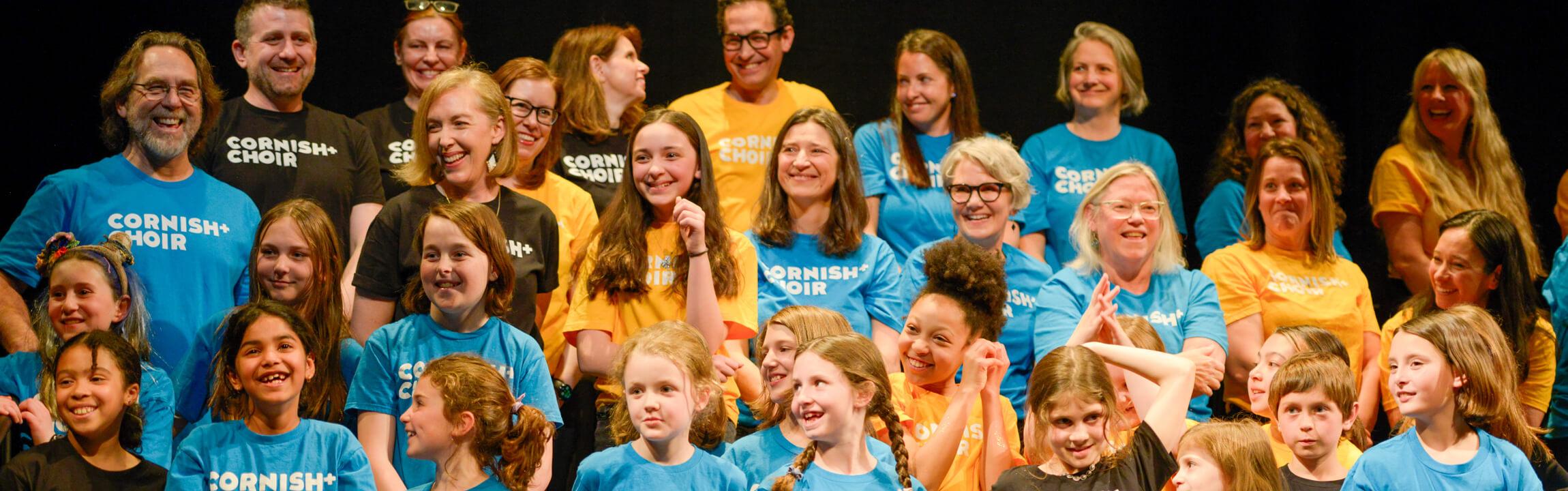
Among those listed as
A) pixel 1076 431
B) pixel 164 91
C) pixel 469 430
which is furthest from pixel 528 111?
pixel 1076 431

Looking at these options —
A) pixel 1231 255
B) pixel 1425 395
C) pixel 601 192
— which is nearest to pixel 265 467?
pixel 601 192

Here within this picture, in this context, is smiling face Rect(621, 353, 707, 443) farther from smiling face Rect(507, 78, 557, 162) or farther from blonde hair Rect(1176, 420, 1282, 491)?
smiling face Rect(507, 78, 557, 162)

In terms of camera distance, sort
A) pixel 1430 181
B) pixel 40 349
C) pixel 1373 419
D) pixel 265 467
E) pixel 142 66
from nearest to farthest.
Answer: pixel 265 467, pixel 40 349, pixel 142 66, pixel 1373 419, pixel 1430 181

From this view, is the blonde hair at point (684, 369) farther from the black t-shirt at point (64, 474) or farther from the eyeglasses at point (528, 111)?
the eyeglasses at point (528, 111)

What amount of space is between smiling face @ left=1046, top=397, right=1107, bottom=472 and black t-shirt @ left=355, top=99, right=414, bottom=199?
2.51 metres

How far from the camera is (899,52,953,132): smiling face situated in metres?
5.63

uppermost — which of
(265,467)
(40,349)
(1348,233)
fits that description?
(1348,233)

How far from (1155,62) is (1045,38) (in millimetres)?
497

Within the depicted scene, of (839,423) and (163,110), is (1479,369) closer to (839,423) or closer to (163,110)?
(839,423)

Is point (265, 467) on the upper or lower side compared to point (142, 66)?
lower

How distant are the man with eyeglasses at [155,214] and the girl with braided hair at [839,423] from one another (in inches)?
70.8

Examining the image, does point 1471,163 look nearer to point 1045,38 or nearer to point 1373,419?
point 1373,419

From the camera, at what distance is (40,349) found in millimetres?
4145

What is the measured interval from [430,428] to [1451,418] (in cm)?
247
